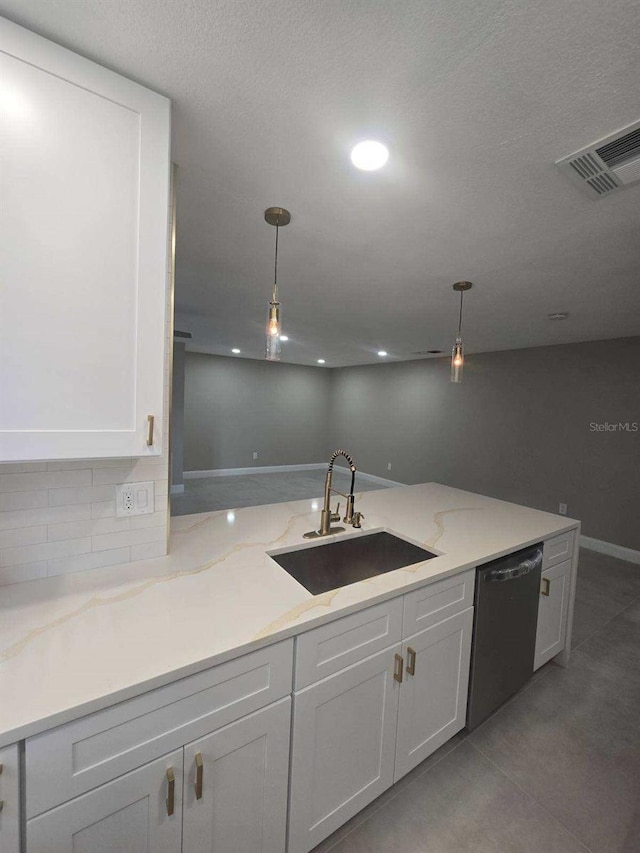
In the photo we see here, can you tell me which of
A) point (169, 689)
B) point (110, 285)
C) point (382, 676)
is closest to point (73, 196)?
point (110, 285)

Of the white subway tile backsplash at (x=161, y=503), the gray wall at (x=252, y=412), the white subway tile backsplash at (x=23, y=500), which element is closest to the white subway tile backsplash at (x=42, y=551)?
the white subway tile backsplash at (x=23, y=500)

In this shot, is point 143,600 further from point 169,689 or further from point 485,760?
point 485,760

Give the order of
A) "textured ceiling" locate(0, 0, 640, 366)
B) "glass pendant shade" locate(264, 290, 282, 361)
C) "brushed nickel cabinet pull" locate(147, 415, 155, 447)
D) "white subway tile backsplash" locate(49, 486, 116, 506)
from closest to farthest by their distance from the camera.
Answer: "textured ceiling" locate(0, 0, 640, 366)
"brushed nickel cabinet pull" locate(147, 415, 155, 447)
"white subway tile backsplash" locate(49, 486, 116, 506)
"glass pendant shade" locate(264, 290, 282, 361)

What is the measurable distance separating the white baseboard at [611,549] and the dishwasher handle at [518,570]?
295cm

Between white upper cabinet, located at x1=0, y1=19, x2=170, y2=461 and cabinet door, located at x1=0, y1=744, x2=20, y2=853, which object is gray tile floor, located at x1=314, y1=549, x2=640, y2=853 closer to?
cabinet door, located at x1=0, y1=744, x2=20, y2=853

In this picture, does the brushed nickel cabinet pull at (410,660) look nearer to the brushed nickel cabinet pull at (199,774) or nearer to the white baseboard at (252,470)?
the brushed nickel cabinet pull at (199,774)

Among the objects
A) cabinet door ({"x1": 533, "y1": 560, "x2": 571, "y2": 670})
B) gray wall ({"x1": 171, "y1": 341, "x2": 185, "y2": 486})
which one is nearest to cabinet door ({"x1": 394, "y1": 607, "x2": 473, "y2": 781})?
cabinet door ({"x1": 533, "y1": 560, "x2": 571, "y2": 670})

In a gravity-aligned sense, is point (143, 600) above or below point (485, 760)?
above

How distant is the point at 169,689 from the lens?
33.4 inches

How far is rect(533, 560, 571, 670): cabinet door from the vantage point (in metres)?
1.96

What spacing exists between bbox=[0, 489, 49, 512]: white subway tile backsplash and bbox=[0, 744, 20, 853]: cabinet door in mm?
669

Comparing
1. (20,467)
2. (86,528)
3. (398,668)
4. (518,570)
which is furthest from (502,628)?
(20,467)

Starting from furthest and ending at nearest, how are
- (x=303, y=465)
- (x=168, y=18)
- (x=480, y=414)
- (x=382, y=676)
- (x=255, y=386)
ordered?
(x=303, y=465) < (x=255, y=386) < (x=480, y=414) < (x=382, y=676) < (x=168, y=18)

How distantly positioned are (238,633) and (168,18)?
1554 mm
